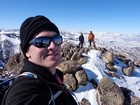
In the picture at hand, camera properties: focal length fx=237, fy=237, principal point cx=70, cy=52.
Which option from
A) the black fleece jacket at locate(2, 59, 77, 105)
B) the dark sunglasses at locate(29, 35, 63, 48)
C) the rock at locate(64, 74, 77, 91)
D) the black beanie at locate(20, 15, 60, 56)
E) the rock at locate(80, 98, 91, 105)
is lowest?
the rock at locate(80, 98, 91, 105)

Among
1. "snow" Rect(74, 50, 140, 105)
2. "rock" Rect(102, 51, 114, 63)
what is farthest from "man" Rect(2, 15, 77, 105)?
"rock" Rect(102, 51, 114, 63)

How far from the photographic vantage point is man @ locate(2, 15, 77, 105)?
2219 mm

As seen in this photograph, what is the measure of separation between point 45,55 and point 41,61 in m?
0.08

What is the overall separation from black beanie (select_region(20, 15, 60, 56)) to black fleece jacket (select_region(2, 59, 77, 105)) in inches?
8.8

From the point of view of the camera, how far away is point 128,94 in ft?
63.0

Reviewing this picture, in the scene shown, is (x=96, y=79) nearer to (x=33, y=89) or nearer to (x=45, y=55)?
(x=45, y=55)

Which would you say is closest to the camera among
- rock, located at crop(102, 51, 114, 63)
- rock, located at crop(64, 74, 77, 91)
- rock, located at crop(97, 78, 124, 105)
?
rock, located at crop(97, 78, 124, 105)

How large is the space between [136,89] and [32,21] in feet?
64.6

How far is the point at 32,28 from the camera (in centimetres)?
256

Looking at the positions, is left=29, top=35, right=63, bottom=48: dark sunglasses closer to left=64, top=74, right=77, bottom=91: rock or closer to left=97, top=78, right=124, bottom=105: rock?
left=97, top=78, right=124, bottom=105: rock

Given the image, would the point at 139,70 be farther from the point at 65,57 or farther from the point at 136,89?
the point at 65,57

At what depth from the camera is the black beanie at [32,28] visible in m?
2.57

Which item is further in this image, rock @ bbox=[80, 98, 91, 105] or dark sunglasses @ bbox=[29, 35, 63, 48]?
rock @ bbox=[80, 98, 91, 105]

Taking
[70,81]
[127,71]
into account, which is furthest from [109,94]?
[127,71]
